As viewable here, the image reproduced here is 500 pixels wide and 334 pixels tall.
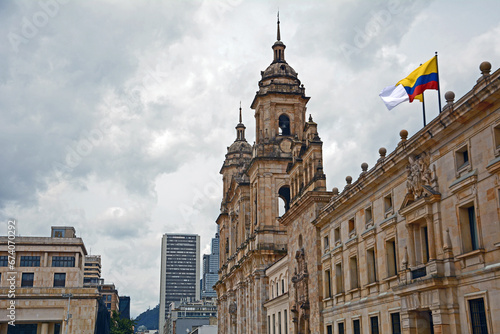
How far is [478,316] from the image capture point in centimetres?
2381

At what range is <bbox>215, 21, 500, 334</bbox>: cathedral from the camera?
2344cm

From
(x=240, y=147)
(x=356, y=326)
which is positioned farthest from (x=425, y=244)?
(x=240, y=147)

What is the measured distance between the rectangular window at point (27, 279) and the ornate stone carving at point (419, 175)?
2641 inches

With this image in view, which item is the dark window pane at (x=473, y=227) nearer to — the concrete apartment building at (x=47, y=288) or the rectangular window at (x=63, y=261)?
the concrete apartment building at (x=47, y=288)

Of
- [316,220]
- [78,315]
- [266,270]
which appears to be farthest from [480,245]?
[78,315]

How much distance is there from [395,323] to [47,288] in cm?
6125

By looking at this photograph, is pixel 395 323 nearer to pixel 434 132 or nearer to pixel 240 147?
pixel 434 132

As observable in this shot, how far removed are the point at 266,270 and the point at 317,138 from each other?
70.1 ft

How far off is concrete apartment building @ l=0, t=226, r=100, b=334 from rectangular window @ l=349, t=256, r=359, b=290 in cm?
5055

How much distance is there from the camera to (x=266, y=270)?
219ft

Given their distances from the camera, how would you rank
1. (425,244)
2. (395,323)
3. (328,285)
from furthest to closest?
(328,285)
(395,323)
(425,244)

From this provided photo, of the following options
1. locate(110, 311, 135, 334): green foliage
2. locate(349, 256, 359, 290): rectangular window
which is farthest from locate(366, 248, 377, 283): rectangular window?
locate(110, 311, 135, 334): green foliage

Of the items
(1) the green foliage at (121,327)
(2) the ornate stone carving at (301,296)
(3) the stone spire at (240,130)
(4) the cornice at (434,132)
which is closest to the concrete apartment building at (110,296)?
(1) the green foliage at (121,327)

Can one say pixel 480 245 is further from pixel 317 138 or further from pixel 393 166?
pixel 317 138
